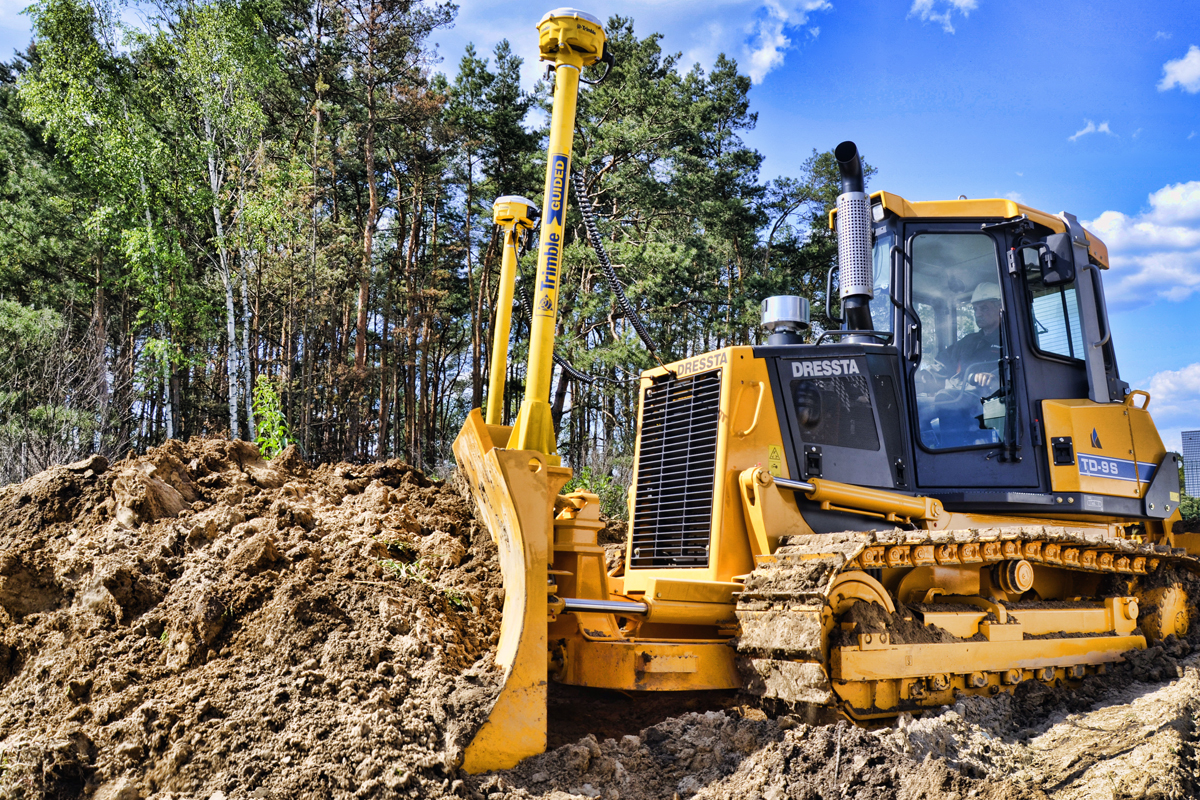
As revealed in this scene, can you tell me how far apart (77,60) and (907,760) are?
2375cm

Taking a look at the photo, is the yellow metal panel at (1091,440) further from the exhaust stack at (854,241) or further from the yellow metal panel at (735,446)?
the yellow metal panel at (735,446)

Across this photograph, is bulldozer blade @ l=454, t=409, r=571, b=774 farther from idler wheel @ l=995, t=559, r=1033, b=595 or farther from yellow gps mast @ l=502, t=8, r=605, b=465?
idler wheel @ l=995, t=559, r=1033, b=595

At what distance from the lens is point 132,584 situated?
388 centimetres

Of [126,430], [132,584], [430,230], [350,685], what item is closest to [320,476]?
[132,584]

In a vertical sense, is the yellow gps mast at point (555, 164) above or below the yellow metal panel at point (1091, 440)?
above

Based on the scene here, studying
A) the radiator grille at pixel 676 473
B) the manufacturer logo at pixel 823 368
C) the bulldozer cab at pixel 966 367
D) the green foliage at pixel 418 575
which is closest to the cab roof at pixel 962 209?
the bulldozer cab at pixel 966 367

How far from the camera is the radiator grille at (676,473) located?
188 inches

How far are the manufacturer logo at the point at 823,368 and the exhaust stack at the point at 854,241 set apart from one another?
468 mm

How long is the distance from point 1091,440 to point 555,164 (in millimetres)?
3983

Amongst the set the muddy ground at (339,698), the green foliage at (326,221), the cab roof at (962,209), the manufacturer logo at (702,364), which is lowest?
the muddy ground at (339,698)

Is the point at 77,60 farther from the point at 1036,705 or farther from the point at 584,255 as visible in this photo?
the point at 1036,705

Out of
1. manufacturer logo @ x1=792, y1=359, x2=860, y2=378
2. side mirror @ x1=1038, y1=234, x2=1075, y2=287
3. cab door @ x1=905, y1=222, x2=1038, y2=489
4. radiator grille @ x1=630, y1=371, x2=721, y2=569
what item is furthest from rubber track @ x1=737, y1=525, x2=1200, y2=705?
side mirror @ x1=1038, y1=234, x2=1075, y2=287

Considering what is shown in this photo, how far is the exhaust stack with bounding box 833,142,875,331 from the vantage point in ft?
17.5

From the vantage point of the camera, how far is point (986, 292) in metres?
5.46
